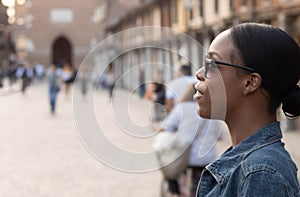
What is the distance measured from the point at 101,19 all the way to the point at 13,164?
2386 inches

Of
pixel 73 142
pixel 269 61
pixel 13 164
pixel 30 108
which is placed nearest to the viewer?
pixel 269 61

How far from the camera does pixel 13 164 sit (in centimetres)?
1052

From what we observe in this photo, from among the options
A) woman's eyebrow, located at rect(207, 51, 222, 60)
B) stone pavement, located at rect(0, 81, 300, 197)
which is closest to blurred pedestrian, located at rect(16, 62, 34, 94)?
stone pavement, located at rect(0, 81, 300, 197)

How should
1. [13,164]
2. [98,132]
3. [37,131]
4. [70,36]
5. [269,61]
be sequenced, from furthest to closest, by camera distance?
[70,36]
[37,131]
[13,164]
[98,132]
[269,61]

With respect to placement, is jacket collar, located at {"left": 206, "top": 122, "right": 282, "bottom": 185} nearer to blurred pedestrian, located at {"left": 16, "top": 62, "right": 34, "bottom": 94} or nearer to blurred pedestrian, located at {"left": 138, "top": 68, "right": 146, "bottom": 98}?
blurred pedestrian, located at {"left": 138, "top": 68, "right": 146, "bottom": 98}

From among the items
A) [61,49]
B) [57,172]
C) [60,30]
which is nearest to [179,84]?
[57,172]

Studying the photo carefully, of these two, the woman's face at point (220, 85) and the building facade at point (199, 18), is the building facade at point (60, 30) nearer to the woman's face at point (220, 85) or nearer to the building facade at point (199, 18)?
the building facade at point (199, 18)

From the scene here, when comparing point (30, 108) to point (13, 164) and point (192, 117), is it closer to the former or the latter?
point (13, 164)

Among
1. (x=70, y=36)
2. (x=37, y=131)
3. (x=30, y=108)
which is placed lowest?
(x=70, y=36)

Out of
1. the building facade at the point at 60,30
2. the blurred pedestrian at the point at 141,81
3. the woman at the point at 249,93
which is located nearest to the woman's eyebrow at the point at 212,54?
the woman at the point at 249,93

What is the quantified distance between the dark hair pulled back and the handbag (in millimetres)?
3325

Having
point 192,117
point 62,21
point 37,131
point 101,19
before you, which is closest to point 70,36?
point 62,21

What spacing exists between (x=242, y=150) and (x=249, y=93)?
168 millimetres

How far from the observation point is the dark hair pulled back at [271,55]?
6.11 ft
